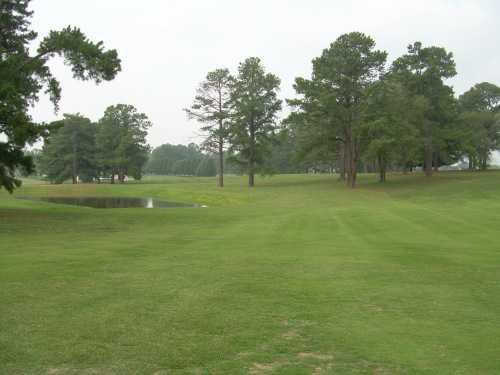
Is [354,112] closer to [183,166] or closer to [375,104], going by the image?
[375,104]

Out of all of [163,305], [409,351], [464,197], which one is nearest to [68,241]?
[163,305]

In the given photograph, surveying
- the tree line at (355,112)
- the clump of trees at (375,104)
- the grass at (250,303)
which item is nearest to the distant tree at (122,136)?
the tree line at (355,112)

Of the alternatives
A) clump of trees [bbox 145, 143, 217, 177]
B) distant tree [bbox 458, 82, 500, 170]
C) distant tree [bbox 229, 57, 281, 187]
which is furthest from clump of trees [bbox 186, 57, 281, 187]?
clump of trees [bbox 145, 143, 217, 177]

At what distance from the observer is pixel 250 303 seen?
8.84 meters

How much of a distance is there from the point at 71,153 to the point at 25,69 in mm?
73228

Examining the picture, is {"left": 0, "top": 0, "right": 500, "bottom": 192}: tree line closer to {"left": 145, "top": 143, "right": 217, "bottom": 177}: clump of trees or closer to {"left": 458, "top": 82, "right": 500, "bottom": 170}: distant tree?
{"left": 458, "top": 82, "right": 500, "bottom": 170}: distant tree

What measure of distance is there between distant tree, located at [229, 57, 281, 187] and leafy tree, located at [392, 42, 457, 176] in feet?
52.3

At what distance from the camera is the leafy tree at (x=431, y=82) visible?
57875 millimetres

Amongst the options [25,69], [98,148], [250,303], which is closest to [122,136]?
[98,148]

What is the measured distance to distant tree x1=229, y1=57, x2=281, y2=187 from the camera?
6362cm

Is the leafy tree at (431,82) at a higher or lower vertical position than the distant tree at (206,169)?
higher

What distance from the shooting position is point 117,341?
6789mm

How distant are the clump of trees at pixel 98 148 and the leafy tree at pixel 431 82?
46.8m

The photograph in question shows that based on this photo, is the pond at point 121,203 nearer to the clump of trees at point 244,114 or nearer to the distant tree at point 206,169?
the clump of trees at point 244,114
